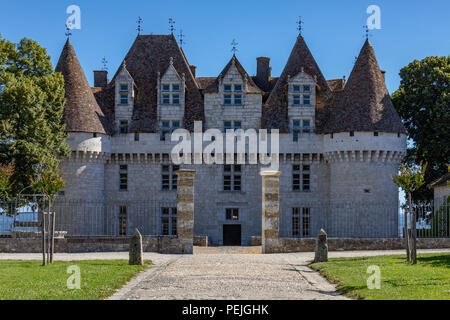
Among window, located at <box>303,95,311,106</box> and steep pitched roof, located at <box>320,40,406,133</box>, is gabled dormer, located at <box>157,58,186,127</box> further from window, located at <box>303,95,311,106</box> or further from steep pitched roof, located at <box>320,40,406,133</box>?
steep pitched roof, located at <box>320,40,406,133</box>

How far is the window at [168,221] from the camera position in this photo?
34.2 metres

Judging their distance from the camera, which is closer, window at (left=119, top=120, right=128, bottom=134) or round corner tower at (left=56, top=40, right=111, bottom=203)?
round corner tower at (left=56, top=40, right=111, bottom=203)

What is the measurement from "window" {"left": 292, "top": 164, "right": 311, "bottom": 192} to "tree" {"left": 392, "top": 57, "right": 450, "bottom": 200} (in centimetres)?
702

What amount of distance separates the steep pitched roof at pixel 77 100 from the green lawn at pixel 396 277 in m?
17.9

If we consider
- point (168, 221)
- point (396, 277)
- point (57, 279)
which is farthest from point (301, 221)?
point (57, 279)

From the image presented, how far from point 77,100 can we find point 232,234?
10870 millimetres

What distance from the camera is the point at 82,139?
3269cm

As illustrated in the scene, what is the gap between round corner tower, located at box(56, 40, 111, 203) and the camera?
1284 inches

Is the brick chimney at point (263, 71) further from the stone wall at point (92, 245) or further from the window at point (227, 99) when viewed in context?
the stone wall at point (92, 245)

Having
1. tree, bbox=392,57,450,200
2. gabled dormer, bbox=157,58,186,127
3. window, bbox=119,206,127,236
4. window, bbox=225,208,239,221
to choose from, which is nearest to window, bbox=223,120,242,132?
gabled dormer, bbox=157,58,186,127

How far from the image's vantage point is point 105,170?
113 ft

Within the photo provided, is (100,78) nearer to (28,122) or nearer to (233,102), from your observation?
(233,102)
